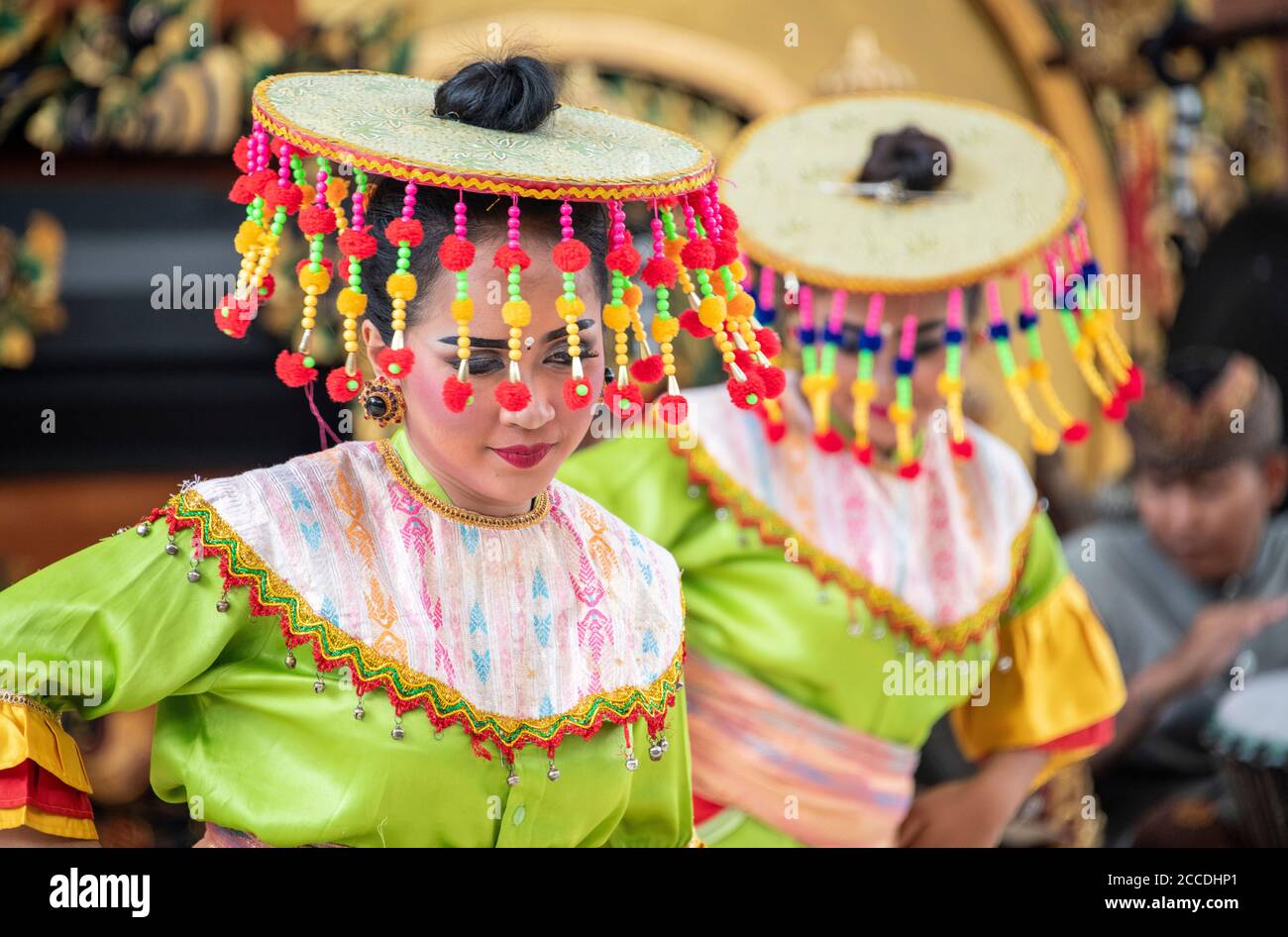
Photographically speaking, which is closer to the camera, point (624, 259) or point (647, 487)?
point (624, 259)

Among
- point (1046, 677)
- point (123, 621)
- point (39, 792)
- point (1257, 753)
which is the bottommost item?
point (1257, 753)

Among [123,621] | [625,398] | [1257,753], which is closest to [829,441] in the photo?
[625,398]

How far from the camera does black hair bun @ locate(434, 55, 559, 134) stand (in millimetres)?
1462

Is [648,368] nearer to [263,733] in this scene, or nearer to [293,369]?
[293,369]

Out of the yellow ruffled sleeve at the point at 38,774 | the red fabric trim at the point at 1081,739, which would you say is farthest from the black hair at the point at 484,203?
the red fabric trim at the point at 1081,739

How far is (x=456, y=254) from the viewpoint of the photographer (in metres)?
1.38

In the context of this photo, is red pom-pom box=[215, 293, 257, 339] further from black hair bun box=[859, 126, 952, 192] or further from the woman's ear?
black hair bun box=[859, 126, 952, 192]

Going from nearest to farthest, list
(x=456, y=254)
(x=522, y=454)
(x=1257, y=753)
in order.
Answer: (x=456, y=254) → (x=522, y=454) → (x=1257, y=753)

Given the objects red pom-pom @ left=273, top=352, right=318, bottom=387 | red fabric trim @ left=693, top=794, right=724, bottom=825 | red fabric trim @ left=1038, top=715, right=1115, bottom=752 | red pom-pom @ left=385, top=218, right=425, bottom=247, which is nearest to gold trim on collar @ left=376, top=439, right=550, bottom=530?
red pom-pom @ left=273, top=352, right=318, bottom=387

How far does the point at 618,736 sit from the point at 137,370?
1.65m

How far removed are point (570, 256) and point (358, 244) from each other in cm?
16

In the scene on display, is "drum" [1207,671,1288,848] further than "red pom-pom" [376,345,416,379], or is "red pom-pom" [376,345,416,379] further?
"drum" [1207,671,1288,848]

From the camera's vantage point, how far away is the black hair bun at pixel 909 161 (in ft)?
7.41

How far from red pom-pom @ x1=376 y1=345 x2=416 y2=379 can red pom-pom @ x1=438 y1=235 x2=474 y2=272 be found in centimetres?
8
